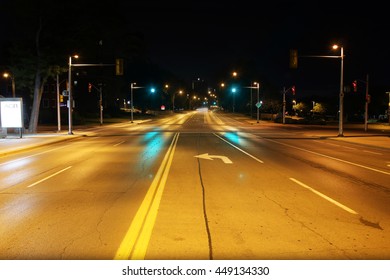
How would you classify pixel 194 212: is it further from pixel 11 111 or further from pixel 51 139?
pixel 11 111

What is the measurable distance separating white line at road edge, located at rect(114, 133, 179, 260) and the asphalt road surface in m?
0.02

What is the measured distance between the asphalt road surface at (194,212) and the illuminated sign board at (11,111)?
1741 cm

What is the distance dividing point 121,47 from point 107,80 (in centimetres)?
756

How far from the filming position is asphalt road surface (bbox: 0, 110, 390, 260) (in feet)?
20.5

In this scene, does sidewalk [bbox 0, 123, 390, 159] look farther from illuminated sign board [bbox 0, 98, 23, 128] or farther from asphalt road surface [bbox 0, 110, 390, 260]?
asphalt road surface [bbox 0, 110, 390, 260]

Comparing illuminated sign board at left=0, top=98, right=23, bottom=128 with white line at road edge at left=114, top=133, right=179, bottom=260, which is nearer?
white line at road edge at left=114, top=133, right=179, bottom=260

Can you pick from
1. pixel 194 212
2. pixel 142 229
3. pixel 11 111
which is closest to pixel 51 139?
pixel 11 111

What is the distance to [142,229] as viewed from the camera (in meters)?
7.26

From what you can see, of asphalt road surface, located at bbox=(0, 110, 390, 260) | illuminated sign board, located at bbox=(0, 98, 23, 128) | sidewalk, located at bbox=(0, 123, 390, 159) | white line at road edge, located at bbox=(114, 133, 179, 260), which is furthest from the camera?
illuminated sign board, located at bbox=(0, 98, 23, 128)

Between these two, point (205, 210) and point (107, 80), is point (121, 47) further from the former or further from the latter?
point (205, 210)

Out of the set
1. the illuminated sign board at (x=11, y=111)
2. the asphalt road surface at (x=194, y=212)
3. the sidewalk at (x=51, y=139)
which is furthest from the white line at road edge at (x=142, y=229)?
the illuminated sign board at (x=11, y=111)

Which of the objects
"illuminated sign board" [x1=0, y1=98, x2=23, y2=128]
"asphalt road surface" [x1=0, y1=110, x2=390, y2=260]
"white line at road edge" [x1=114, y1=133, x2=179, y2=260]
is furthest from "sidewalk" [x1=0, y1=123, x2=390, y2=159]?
"white line at road edge" [x1=114, y1=133, x2=179, y2=260]

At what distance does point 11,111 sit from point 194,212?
27.2 metres

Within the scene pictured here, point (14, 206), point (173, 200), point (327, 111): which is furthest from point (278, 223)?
point (327, 111)
